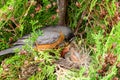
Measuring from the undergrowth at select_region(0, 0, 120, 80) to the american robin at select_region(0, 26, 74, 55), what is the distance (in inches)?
3.6

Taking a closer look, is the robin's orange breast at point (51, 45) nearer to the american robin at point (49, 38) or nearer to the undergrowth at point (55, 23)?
the american robin at point (49, 38)

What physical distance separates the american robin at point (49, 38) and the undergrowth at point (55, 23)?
9 cm

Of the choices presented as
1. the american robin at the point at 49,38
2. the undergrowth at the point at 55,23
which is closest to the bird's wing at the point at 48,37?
the american robin at the point at 49,38

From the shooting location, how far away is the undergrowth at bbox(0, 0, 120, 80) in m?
3.06

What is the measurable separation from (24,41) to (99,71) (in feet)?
2.70

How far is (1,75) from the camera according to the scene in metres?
3.36

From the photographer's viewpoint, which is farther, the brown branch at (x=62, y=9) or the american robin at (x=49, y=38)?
the brown branch at (x=62, y=9)

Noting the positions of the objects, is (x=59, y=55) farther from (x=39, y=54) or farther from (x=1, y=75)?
(x=1, y=75)

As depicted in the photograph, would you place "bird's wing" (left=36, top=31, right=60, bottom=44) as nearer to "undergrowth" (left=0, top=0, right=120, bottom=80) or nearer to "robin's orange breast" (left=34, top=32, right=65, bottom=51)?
"robin's orange breast" (left=34, top=32, right=65, bottom=51)

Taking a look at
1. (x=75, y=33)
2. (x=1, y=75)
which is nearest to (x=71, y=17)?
(x=75, y=33)

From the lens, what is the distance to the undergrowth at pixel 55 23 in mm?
3064

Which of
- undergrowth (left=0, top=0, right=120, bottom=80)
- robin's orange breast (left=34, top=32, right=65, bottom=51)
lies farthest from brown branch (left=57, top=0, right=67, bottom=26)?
robin's orange breast (left=34, top=32, right=65, bottom=51)

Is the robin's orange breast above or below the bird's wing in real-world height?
below

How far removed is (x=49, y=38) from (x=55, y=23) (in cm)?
29
